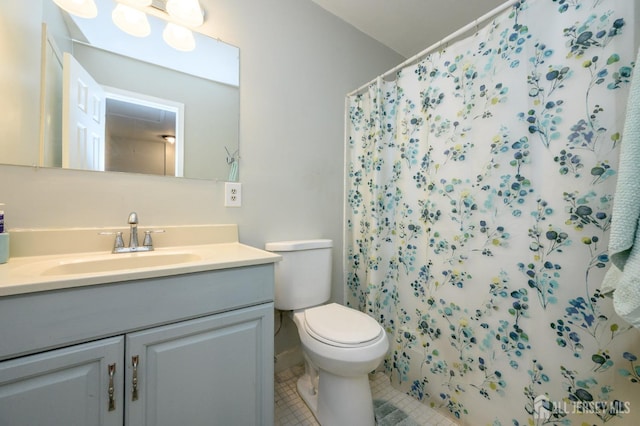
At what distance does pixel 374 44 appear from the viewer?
1919 mm

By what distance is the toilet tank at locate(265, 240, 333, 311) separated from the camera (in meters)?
1.36

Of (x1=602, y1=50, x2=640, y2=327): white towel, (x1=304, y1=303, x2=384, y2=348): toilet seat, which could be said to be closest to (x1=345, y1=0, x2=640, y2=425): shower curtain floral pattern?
(x1=602, y1=50, x2=640, y2=327): white towel

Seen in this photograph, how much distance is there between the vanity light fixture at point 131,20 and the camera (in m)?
1.08

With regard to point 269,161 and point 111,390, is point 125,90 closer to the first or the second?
point 269,161

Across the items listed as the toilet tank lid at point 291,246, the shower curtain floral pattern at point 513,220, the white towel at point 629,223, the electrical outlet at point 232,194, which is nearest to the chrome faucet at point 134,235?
the electrical outlet at point 232,194

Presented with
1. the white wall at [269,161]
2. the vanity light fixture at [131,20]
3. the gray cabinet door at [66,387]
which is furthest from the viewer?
the vanity light fixture at [131,20]

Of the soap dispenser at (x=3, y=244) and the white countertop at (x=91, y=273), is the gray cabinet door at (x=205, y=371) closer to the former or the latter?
the white countertop at (x=91, y=273)

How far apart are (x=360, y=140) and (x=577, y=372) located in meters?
1.47

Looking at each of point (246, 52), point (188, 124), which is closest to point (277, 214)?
point (188, 124)

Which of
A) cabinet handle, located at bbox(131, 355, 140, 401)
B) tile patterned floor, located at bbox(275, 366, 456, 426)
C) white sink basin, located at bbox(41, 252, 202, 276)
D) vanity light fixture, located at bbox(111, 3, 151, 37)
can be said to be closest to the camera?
cabinet handle, located at bbox(131, 355, 140, 401)

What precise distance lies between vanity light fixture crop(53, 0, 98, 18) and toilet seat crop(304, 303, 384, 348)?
5.35 ft

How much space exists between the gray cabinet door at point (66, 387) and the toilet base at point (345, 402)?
786 millimetres

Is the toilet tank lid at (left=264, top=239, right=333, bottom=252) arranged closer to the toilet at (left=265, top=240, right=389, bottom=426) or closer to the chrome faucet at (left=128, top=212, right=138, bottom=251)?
the toilet at (left=265, top=240, right=389, bottom=426)

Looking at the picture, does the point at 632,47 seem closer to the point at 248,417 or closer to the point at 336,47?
the point at 336,47
